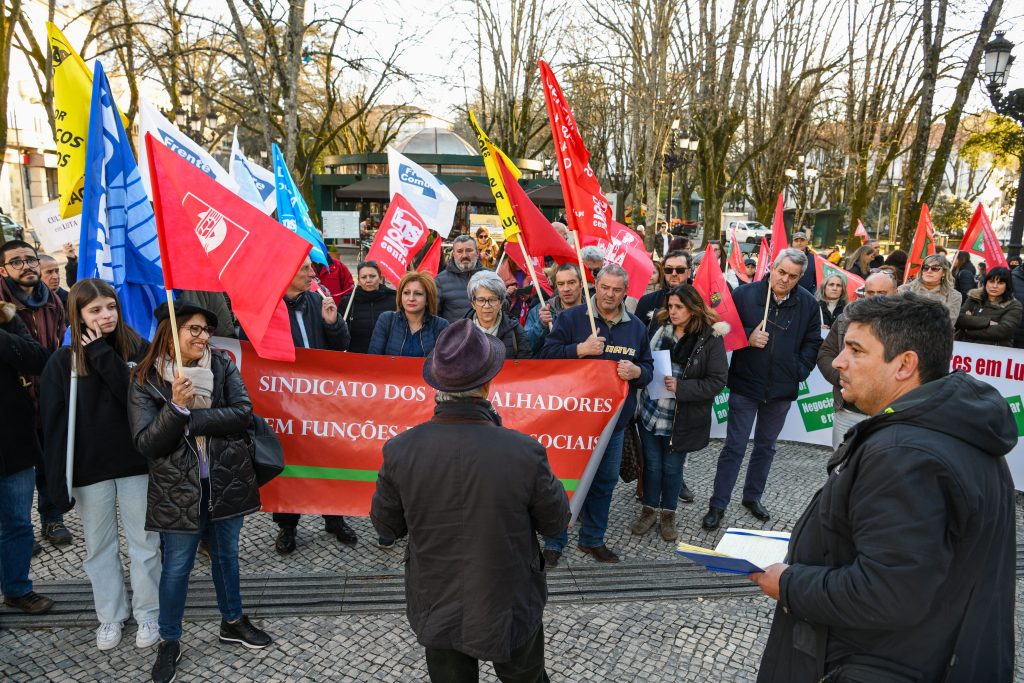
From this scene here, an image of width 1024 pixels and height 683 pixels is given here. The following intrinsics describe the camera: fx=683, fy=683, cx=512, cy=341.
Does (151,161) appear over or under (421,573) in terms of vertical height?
over

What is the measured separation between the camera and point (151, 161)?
119 inches

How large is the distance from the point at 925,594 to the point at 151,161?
3238mm

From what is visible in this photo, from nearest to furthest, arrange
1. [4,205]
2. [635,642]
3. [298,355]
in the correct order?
1. [635,642]
2. [298,355]
3. [4,205]

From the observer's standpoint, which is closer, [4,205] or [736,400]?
[736,400]

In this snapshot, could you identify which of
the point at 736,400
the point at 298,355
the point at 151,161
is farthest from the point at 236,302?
the point at 736,400

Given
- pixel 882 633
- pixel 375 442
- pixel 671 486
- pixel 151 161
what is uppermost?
pixel 151 161

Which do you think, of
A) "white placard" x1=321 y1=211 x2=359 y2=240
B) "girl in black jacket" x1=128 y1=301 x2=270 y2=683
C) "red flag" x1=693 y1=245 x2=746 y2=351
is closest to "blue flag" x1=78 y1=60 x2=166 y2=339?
"girl in black jacket" x1=128 y1=301 x2=270 y2=683

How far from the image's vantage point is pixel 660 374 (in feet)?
15.4

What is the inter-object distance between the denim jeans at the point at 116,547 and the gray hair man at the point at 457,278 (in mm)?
3170

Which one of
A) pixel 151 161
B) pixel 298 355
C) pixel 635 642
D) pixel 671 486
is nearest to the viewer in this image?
pixel 151 161

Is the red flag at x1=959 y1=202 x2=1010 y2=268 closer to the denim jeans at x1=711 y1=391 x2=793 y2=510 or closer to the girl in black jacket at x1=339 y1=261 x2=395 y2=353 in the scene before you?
the denim jeans at x1=711 y1=391 x2=793 y2=510

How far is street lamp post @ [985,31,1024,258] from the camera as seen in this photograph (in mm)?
10445

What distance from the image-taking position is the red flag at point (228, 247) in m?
3.13

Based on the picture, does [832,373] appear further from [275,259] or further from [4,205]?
[4,205]
